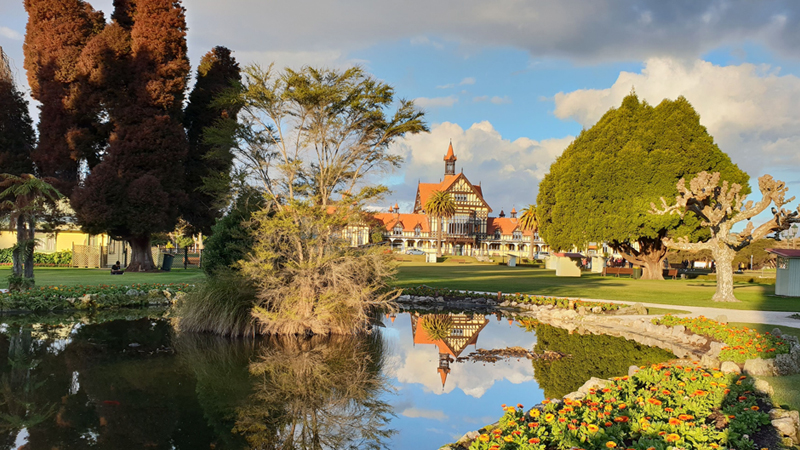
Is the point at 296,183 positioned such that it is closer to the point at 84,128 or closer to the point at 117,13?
the point at 84,128

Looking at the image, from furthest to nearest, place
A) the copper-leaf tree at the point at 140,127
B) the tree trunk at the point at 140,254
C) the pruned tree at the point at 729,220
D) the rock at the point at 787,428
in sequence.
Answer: the tree trunk at the point at 140,254
the copper-leaf tree at the point at 140,127
the pruned tree at the point at 729,220
the rock at the point at 787,428

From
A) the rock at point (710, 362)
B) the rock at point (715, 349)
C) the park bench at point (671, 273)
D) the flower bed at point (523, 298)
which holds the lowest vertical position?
the rock at point (710, 362)

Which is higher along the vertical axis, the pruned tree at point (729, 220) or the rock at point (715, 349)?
the pruned tree at point (729, 220)

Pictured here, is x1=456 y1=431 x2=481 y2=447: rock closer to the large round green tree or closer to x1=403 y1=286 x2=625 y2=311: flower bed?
x1=403 y1=286 x2=625 y2=311: flower bed

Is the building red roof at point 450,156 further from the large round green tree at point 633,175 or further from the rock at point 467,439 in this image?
the rock at point 467,439

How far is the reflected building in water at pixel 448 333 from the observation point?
10.9m

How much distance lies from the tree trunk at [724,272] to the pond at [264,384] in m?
9.34

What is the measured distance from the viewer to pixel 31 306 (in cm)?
1527

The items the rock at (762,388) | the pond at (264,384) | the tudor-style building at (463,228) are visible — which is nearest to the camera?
the pond at (264,384)

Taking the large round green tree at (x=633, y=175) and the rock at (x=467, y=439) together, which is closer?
the rock at (x=467, y=439)

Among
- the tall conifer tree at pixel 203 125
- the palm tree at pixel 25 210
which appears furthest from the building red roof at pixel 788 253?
the palm tree at pixel 25 210

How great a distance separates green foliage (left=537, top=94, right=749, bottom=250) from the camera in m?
31.3

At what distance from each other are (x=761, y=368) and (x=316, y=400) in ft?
22.6

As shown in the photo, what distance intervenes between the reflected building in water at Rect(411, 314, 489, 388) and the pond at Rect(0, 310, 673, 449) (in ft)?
0.22
